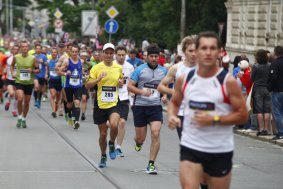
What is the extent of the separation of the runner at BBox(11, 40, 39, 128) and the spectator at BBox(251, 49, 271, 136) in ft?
15.8

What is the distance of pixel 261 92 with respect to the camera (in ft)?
60.1

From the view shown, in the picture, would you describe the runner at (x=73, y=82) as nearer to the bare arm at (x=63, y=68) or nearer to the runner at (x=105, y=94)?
the bare arm at (x=63, y=68)

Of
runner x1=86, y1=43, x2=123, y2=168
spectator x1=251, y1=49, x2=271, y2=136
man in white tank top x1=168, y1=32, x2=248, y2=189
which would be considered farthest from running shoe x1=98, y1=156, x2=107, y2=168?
spectator x1=251, y1=49, x2=271, y2=136

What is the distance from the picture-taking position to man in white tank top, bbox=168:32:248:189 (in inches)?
269

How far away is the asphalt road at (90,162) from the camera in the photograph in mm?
11099

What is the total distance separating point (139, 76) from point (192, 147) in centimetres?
536

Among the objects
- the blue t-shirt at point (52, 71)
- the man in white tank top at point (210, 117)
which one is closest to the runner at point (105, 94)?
the man in white tank top at point (210, 117)

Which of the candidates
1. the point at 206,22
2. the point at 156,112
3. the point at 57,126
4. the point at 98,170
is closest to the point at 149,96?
the point at 156,112

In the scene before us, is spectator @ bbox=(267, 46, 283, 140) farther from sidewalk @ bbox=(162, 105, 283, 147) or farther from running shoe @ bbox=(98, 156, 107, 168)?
running shoe @ bbox=(98, 156, 107, 168)

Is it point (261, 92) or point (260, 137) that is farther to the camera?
point (261, 92)

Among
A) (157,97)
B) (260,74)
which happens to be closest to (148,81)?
(157,97)

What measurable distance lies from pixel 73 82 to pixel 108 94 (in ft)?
23.0

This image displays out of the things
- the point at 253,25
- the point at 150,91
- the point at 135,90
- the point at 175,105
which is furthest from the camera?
the point at 253,25

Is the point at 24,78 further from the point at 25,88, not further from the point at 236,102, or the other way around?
the point at 236,102
